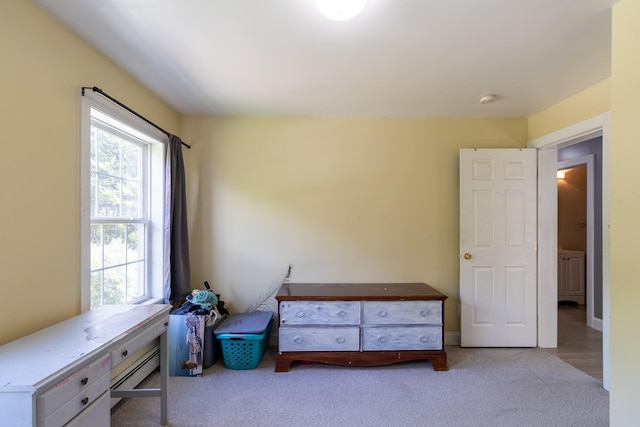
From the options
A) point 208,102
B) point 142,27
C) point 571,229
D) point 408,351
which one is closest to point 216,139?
point 208,102

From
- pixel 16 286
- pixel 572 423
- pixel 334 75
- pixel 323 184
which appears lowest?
pixel 572 423

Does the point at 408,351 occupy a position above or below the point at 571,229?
below

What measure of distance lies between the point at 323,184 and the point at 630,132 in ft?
7.16

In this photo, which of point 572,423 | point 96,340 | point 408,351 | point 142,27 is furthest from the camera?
point 408,351

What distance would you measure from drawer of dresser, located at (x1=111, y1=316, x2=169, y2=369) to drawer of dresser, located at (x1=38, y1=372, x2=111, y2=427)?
78 millimetres

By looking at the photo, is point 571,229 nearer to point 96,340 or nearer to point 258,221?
point 258,221

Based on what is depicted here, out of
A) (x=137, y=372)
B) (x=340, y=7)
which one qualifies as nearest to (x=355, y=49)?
(x=340, y=7)

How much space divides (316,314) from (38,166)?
2040 millimetres

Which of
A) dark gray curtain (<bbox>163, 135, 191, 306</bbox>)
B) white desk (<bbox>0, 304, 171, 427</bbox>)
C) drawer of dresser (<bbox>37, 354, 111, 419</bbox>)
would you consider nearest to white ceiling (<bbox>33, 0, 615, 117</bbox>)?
dark gray curtain (<bbox>163, 135, 191, 306</bbox>)

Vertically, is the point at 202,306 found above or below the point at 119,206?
below

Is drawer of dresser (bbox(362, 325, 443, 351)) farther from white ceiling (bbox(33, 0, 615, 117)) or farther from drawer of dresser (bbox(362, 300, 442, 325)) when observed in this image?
white ceiling (bbox(33, 0, 615, 117))

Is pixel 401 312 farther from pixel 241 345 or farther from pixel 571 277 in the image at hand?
pixel 571 277

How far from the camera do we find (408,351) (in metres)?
2.45

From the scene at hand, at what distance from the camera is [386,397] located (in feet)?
6.85
